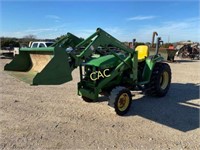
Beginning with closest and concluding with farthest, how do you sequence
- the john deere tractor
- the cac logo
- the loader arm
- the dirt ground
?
the dirt ground < the john deere tractor < the loader arm < the cac logo

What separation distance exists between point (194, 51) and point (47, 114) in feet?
75.1

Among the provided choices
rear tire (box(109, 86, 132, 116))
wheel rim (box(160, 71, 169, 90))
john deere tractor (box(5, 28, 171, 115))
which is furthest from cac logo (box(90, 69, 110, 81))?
wheel rim (box(160, 71, 169, 90))

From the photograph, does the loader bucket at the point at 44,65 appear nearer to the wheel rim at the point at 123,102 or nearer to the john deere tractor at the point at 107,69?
the john deere tractor at the point at 107,69

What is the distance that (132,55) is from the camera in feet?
20.4

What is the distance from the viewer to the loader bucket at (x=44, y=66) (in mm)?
4289

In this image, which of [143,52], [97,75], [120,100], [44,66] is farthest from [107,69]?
[143,52]

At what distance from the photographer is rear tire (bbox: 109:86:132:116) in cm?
550

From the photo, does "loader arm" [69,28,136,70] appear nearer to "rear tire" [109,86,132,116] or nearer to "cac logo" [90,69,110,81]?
"cac logo" [90,69,110,81]

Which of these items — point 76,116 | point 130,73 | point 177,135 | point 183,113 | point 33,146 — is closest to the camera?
point 33,146

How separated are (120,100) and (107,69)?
832 mm

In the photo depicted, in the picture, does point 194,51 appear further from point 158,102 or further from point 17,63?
point 17,63

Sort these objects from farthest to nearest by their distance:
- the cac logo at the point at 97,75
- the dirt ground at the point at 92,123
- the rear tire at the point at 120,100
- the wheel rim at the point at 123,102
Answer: the cac logo at the point at 97,75, the wheel rim at the point at 123,102, the rear tire at the point at 120,100, the dirt ground at the point at 92,123

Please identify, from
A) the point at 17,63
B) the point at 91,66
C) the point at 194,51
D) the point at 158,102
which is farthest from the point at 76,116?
the point at 194,51

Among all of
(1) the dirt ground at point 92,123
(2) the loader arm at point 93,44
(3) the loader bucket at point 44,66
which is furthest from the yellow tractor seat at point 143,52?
(3) the loader bucket at point 44,66
